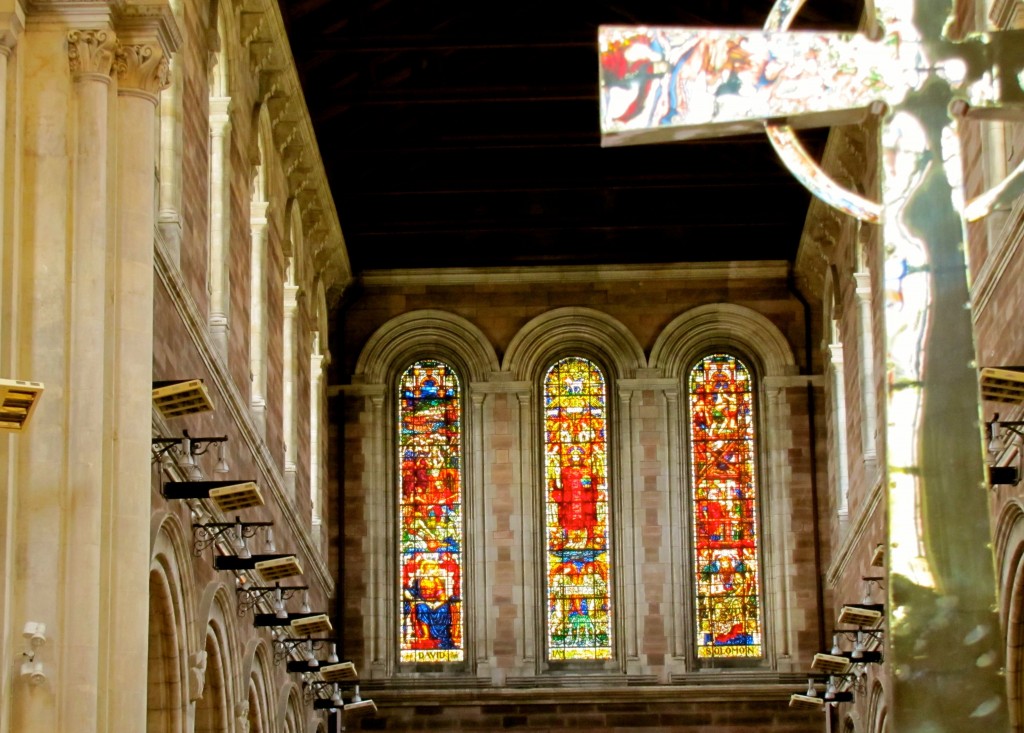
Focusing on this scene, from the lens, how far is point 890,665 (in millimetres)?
8648

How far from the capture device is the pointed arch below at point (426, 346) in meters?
38.7

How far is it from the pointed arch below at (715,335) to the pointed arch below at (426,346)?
9.98 feet

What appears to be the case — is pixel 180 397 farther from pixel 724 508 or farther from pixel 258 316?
pixel 724 508

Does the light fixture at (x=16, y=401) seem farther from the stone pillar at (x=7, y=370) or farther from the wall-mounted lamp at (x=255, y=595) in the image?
the wall-mounted lamp at (x=255, y=595)

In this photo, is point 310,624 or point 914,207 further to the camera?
point 310,624

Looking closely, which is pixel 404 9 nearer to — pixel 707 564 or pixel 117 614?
pixel 707 564

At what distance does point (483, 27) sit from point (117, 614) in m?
16.4

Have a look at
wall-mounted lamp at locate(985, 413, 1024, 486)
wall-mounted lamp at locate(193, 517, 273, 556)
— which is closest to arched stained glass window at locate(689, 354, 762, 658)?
wall-mounted lamp at locate(193, 517, 273, 556)

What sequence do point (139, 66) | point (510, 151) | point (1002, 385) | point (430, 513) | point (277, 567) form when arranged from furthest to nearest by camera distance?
point (430, 513), point (510, 151), point (277, 567), point (1002, 385), point (139, 66)

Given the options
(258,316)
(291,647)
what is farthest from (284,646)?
(258,316)

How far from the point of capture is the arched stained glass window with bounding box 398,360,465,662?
37969mm

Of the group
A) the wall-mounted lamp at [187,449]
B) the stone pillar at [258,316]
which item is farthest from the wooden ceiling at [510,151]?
the wall-mounted lamp at [187,449]

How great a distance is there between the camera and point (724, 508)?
3834 centimetres

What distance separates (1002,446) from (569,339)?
18.5 meters
